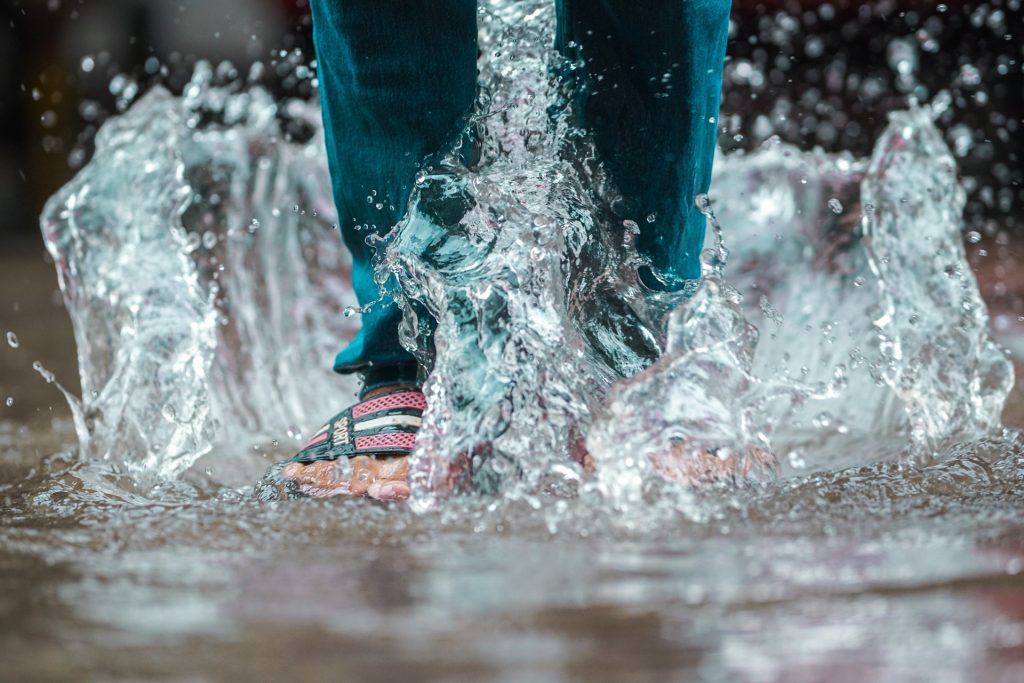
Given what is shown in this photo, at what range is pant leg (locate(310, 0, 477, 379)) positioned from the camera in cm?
102

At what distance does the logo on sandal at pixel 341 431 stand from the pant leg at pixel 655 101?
0.29m

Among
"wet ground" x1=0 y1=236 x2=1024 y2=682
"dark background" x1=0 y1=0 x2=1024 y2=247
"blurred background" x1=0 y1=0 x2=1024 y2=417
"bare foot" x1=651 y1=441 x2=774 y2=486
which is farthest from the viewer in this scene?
"dark background" x1=0 y1=0 x2=1024 y2=247

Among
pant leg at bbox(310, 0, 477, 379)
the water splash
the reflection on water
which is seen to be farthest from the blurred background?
pant leg at bbox(310, 0, 477, 379)

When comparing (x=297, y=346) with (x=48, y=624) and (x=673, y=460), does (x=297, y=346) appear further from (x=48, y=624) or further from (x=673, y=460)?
(x=48, y=624)

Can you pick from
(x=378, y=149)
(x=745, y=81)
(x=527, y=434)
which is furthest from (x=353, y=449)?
(x=745, y=81)

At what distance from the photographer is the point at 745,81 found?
2516 mm

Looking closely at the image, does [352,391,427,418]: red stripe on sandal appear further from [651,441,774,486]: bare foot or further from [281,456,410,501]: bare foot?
[651,441,774,486]: bare foot

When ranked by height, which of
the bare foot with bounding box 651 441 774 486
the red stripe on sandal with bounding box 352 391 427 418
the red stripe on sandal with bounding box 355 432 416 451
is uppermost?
the red stripe on sandal with bounding box 352 391 427 418

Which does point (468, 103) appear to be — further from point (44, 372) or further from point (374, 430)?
point (44, 372)

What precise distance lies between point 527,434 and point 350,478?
0.46 feet

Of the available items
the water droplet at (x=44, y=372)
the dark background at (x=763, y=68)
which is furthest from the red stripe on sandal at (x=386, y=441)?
the dark background at (x=763, y=68)

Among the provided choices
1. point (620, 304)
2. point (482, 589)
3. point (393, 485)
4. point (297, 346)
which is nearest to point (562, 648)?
point (482, 589)

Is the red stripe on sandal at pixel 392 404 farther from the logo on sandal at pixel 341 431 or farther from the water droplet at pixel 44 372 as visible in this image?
the water droplet at pixel 44 372

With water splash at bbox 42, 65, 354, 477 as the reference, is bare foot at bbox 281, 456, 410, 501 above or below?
below
